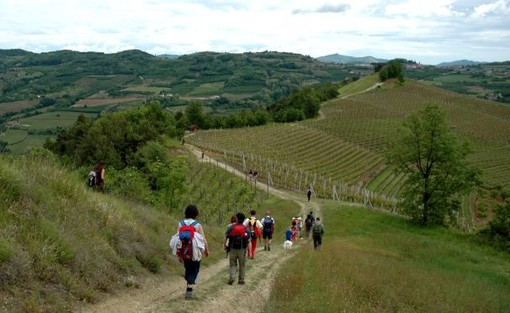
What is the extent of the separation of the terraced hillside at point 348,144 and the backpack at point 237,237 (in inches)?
1334

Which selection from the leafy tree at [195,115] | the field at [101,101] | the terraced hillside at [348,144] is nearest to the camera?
the terraced hillside at [348,144]

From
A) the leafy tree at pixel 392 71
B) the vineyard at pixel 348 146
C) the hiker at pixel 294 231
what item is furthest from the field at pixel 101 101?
the hiker at pixel 294 231

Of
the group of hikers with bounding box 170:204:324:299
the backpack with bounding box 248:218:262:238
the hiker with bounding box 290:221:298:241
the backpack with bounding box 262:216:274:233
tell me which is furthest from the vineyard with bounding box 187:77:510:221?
the group of hikers with bounding box 170:204:324:299

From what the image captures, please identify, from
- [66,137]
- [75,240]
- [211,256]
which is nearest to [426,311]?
[211,256]

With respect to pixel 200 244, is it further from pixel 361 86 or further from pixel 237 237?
pixel 361 86

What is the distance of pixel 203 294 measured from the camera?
35.3 ft

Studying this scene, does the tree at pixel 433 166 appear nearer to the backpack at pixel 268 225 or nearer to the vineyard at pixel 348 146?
the vineyard at pixel 348 146

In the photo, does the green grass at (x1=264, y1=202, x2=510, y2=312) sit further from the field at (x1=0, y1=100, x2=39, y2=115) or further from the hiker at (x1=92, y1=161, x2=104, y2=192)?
the field at (x1=0, y1=100, x2=39, y2=115)

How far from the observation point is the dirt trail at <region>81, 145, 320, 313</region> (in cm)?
934

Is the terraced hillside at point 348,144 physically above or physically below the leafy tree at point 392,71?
below

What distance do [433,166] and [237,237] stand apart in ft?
89.2

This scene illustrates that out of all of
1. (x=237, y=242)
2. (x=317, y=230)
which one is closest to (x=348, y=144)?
(x=317, y=230)

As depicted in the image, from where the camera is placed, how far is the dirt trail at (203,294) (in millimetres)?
9336

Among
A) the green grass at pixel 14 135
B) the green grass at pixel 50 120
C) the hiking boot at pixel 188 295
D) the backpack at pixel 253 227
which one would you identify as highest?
the hiking boot at pixel 188 295
